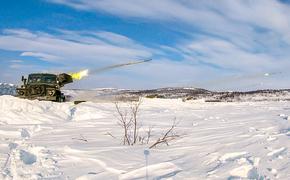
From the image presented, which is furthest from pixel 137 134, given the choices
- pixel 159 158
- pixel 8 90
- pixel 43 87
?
pixel 8 90

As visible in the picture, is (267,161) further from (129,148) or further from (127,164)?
(129,148)

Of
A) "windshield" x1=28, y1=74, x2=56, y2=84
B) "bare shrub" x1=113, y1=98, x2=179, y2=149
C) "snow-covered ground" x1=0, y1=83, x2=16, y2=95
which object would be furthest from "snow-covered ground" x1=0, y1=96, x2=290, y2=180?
"snow-covered ground" x1=0, y1=83, x2=16, y2=95

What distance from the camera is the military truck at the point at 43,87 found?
72.5 feet

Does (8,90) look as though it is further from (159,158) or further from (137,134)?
(159,158)

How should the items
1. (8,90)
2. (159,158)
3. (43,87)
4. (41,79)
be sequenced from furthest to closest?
(8,90) < (41,79) < (43,87) < (159,158)

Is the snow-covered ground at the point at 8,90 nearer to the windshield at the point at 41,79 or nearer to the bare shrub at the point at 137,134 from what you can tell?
the windshield at the point at 41,79

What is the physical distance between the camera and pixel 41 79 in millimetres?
23125

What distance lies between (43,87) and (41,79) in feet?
2.85

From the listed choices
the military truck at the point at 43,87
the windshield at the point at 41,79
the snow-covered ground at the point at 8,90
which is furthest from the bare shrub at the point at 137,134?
the snow-covered ground at the point at 8,90

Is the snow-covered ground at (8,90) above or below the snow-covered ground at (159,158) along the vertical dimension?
above

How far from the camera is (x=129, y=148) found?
23.2ft

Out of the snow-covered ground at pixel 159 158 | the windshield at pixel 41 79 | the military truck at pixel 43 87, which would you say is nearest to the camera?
the snow-covered ground at pixel 159 158

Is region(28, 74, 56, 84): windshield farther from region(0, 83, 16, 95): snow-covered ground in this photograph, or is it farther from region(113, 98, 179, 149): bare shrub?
region(113, 98, 179, 149): bare shrub

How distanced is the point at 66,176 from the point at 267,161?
244 cm
